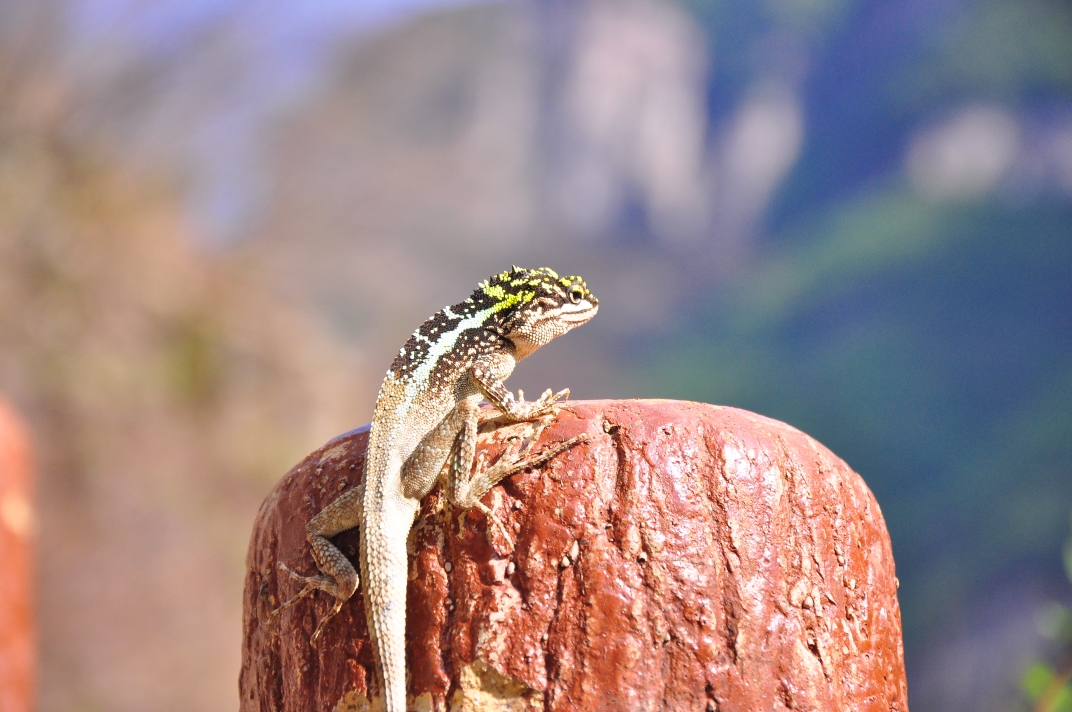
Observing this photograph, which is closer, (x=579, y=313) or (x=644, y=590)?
(x=644, y=590)

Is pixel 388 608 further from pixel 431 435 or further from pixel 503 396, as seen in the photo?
pixel 503 396

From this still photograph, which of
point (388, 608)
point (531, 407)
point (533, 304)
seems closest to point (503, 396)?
point (531, 407)

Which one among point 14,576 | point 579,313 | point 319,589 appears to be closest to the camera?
point 319,589

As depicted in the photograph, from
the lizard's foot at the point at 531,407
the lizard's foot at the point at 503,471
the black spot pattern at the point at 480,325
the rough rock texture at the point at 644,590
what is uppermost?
the black spot pattern at the point at 480,325

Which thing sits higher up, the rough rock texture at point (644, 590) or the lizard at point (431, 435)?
the lizard at point (431, 435)

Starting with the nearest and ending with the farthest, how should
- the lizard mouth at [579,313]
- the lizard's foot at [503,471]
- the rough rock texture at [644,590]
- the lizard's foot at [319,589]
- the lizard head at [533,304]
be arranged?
the rough rock texture at [644,590], the lizard's foot at [503,471], the lizard's foot at [319,589], the lizard head at [533,304], the lizard mouth at [579,313]

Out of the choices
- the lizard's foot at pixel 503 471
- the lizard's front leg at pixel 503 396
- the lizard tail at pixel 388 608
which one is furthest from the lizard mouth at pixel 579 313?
the lizard tail at pixel 388 608

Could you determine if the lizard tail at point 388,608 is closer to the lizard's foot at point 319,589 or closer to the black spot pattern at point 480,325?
the lizard's foot at point 319,589

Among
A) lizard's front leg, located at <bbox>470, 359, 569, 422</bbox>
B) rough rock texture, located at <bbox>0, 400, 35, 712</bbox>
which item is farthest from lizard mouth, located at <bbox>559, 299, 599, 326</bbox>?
rough rock texture, located at <bbox>0, 400, 35, 712</bbox>
